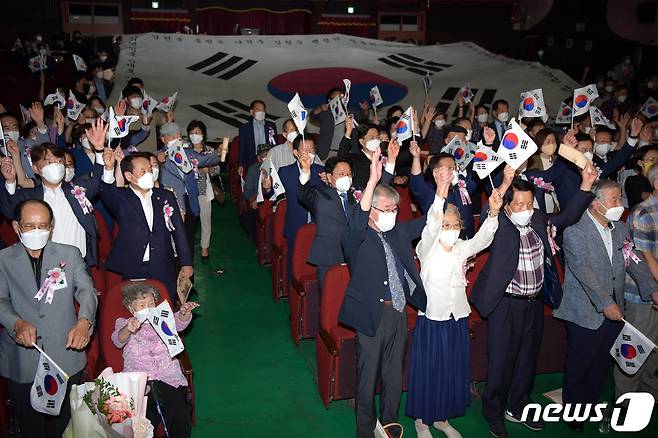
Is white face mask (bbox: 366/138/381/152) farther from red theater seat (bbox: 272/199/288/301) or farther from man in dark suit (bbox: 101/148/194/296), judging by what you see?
man in dark suit (bbox: 101/148/194/296)

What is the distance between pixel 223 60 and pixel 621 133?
27.2 feet

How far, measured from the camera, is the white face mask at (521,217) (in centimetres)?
409

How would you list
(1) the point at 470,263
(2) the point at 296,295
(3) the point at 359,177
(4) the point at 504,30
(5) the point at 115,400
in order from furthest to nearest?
(4) the point at 504,30 < (3) the point at 359,177 < (2) the point at 296,295 < (1) the point at 470,263 < (5) the point at 115,400

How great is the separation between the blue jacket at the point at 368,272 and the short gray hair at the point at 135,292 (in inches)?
46.8

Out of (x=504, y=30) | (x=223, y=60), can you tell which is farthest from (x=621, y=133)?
(x=504, y=30)

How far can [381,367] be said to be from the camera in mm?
4125

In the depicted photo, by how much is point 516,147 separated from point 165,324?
2467mm

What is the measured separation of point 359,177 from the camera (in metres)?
6.64

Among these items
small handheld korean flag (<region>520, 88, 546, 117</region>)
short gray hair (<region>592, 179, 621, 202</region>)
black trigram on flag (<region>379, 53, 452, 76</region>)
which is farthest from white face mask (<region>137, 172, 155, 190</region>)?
black trigram on flag (<region>379, 53, 452, 76</region>)

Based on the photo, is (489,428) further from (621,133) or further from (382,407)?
(621,133)

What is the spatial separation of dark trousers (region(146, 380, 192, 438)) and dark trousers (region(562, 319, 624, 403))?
105 inches

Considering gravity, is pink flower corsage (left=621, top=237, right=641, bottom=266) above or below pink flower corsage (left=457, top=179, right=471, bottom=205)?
below

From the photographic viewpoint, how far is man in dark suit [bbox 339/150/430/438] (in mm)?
3941

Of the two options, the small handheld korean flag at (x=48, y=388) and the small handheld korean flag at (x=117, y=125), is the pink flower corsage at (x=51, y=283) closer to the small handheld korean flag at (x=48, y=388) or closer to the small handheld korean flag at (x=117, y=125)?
the small handheld korean flag at (x=48, y=388)
